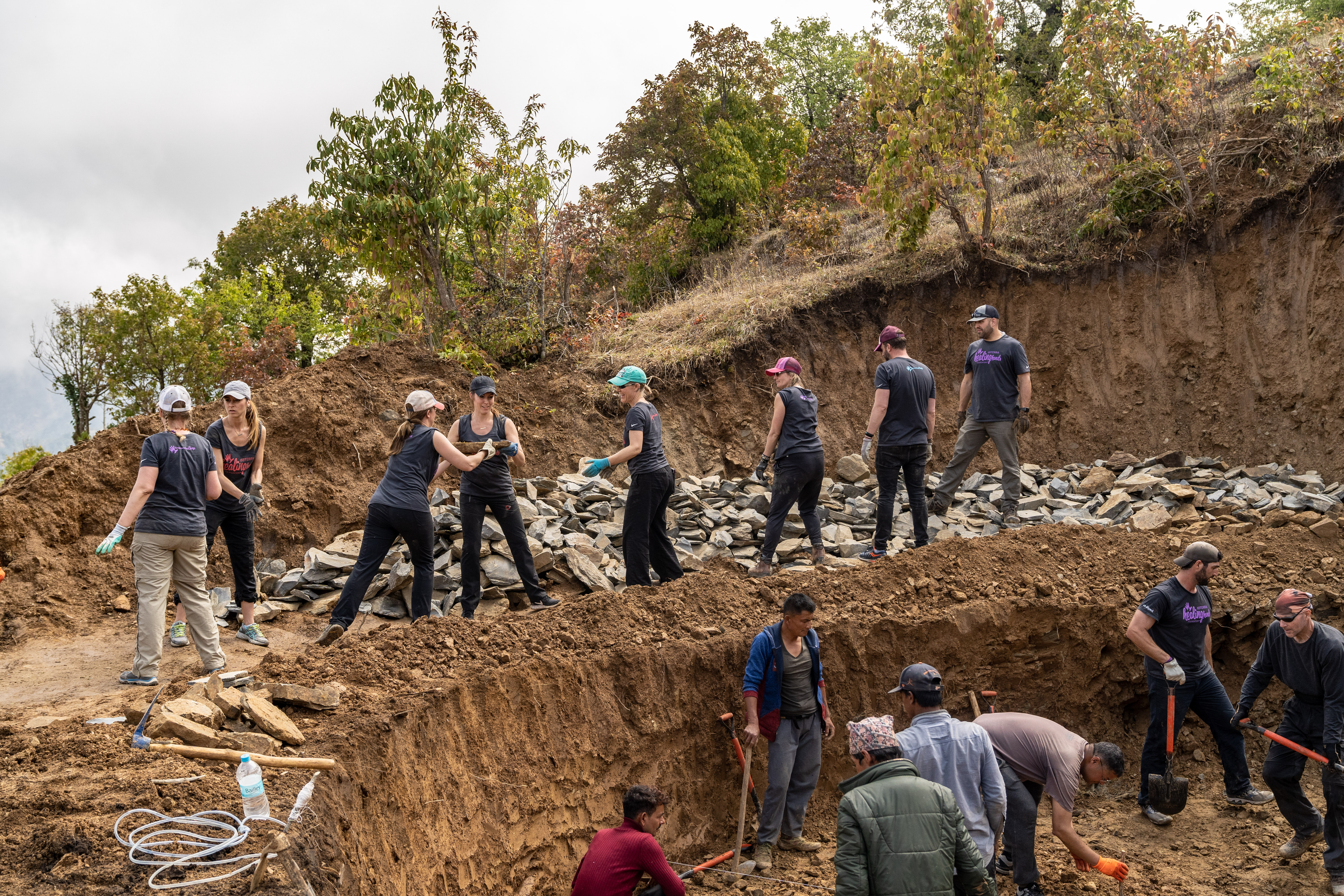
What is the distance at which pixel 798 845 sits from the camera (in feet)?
19.6

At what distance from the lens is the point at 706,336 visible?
12234 millimetres

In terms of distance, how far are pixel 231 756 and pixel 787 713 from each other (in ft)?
10.8

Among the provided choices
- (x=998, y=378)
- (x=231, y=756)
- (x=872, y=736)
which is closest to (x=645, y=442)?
(x=872, y=736)

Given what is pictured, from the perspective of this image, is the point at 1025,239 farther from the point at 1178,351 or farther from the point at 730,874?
the point at 730,874

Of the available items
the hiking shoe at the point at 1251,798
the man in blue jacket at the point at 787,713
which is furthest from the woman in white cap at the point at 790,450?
the hiking shoe at the point at 1251,798

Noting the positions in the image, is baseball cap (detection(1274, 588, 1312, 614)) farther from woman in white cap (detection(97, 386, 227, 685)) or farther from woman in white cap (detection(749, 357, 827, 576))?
woman in white cap (detection(97, 386, 227, 685))

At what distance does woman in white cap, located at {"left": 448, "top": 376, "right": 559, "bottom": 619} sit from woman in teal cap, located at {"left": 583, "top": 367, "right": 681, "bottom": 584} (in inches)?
26.6

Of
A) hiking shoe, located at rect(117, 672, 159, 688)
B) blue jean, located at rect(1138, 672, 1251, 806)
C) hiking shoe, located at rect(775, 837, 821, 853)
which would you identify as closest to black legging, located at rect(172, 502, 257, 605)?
hiking shoe, located at rect(117, 672, 159, 688)

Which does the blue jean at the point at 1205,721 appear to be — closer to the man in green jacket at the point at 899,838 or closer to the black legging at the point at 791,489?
the black legging at the point at 791,489

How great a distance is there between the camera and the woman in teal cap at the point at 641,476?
646 centimetres

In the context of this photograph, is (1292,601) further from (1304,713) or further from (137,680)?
(137,680)

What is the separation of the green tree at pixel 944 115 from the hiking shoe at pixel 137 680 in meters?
10.6

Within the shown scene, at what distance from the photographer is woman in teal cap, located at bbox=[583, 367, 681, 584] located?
21.2 feet

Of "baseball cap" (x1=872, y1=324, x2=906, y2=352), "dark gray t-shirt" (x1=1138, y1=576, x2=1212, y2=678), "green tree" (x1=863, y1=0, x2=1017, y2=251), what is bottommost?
"dark gray t-shirt" (x1=1138, y1=576, x2=1212, y2=678)
